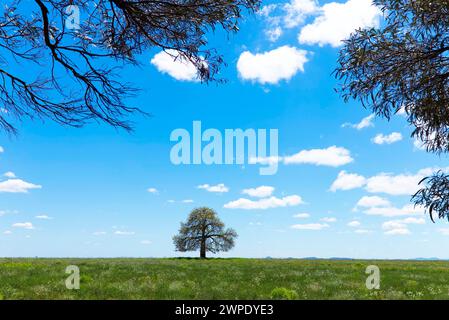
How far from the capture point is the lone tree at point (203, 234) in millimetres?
64562

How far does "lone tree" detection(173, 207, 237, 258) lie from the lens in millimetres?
64562

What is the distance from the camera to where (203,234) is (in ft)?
213

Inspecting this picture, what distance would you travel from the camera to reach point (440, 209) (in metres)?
14.3

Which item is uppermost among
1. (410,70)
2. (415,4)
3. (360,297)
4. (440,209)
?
(415,4)
